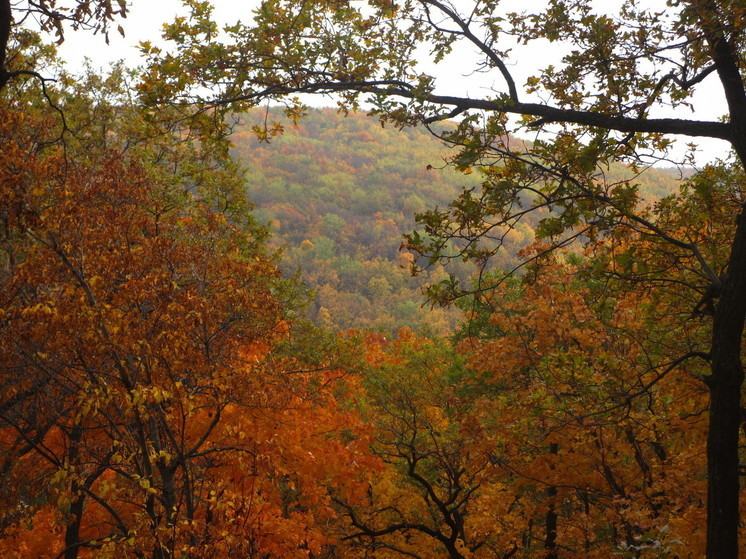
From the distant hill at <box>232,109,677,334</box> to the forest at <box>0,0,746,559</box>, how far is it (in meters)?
56.2

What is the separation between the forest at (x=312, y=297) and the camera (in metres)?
5.23

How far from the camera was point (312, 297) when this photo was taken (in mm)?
17734

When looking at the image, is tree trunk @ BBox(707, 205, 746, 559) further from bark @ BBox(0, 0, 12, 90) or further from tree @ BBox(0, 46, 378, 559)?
bark @ BBox(0, 0, 12, 90)

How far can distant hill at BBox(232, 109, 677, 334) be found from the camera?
3236 inches

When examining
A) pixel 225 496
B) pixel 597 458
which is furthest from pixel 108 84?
pixel 597 458

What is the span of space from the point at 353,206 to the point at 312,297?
9633 centimetres

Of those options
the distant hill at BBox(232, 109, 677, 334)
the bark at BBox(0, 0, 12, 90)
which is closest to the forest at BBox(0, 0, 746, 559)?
the bark at BBox(0, 0, 12, 90)

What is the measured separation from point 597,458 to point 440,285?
27.3ft

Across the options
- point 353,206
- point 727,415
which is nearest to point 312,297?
point 727,415

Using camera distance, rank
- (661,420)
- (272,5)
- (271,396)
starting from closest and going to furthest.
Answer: (272,5), (661,420), (271,396)

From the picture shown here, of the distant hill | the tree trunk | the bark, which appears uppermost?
the distant hill

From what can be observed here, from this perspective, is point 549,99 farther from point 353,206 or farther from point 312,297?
point 353,206

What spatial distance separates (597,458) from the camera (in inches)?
480

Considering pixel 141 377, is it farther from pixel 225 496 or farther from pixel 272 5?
pixel 272 5
